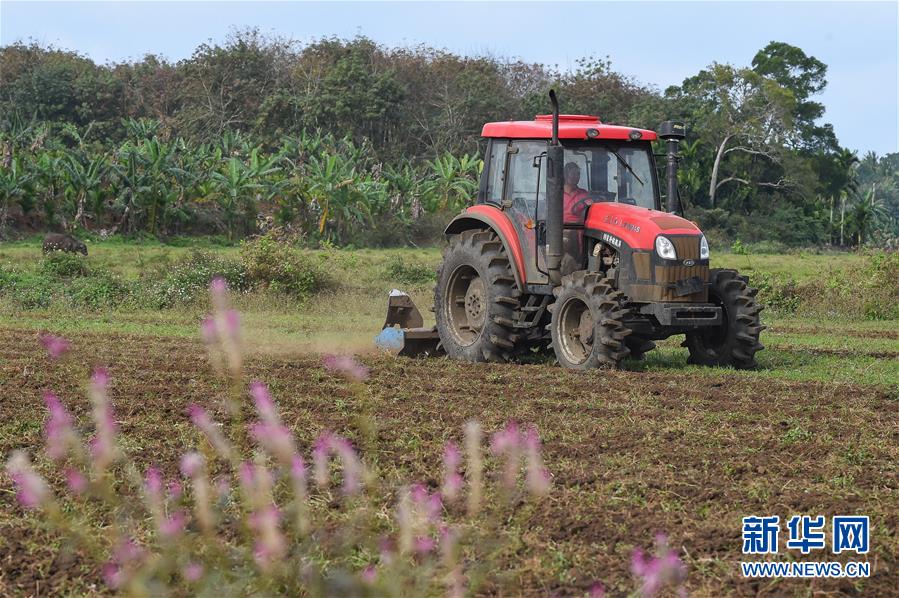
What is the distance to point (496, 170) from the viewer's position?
10.9 m

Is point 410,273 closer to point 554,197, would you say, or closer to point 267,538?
point 554,197

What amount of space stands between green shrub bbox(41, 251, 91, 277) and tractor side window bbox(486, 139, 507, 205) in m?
8.81

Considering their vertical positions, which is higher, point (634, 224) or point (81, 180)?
point (81, 180)

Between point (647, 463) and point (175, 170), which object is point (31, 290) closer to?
point (175, 170)

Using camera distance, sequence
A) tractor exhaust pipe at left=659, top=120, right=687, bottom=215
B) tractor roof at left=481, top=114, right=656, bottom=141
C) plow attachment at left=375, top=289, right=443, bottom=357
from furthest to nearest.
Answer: plow attachment at left=375, top=289, right=443, bottom=357, tractor exhaust pipe at left=659, top=120, right=687, bottom=215, tractor roof at left=481, top=114, right=656, bottom=141

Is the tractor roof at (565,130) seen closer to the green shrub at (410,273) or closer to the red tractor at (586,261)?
the red tractor at (586,261)

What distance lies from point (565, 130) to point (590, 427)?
3.57 m

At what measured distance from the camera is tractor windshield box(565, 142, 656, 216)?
10.3 m

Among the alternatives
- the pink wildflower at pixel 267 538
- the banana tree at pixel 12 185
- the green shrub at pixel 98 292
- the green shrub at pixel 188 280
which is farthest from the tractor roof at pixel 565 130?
the banana tree at pixel 12 185

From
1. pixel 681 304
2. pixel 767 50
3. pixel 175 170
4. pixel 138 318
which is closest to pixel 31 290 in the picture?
pixel 138 318

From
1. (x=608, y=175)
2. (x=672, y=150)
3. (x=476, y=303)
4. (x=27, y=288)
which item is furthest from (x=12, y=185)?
(x=672, y=150)

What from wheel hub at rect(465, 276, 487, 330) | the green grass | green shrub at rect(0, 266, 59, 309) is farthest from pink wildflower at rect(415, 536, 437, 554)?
green shrub at rect(0, 266, 59, 309)

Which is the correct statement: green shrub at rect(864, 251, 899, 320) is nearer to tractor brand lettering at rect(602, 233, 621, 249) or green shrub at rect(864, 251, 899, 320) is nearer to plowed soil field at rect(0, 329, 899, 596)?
plowed soil field at rect(0, 329, 899, 596)

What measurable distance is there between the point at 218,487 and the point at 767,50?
49.7m
